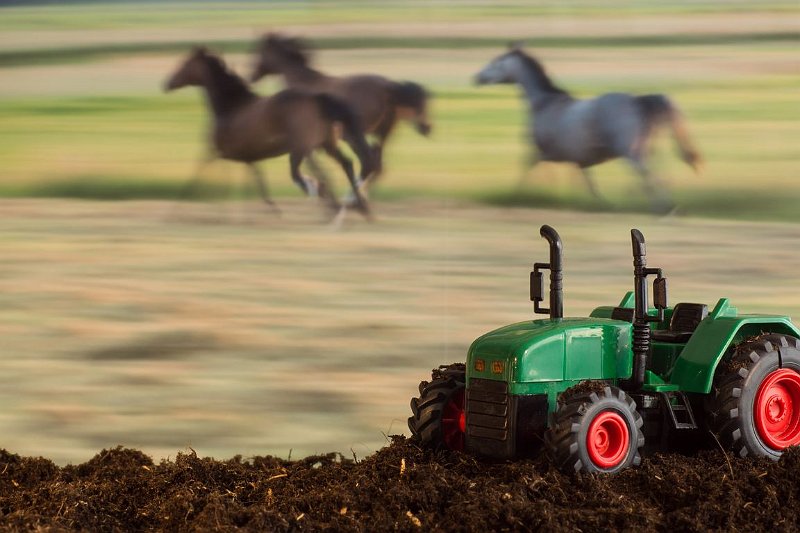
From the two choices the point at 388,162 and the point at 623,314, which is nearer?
the point at 623,314

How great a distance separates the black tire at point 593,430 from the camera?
10.4ft

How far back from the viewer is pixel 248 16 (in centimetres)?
514

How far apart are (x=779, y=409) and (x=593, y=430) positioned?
2.46ft

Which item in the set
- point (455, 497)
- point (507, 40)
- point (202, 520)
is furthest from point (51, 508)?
point (507, 40)

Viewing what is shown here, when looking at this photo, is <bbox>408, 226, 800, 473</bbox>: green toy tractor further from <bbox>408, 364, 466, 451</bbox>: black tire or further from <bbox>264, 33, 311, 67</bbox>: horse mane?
<bbox>264, 33, 311, 67</bbox>: horse mane

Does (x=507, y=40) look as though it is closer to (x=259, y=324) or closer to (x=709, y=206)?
(x=709, y=206)

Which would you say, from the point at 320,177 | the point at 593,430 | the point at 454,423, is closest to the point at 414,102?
the point at 320,177

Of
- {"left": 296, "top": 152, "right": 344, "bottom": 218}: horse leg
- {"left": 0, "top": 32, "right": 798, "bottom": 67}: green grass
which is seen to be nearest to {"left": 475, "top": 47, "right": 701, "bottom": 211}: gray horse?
{"left": 0, "top": 32, "right": 798, "bottom": 67}: green grass

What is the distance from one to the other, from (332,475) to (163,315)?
1484mm

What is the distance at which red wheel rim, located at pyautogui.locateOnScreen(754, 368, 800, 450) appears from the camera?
11.5 ft

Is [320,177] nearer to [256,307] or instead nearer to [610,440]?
[256,307]

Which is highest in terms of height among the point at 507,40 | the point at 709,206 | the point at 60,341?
the point at 507,40

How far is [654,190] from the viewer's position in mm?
5137

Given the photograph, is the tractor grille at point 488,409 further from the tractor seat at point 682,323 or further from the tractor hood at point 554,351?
the tractor seat at point 682,323
